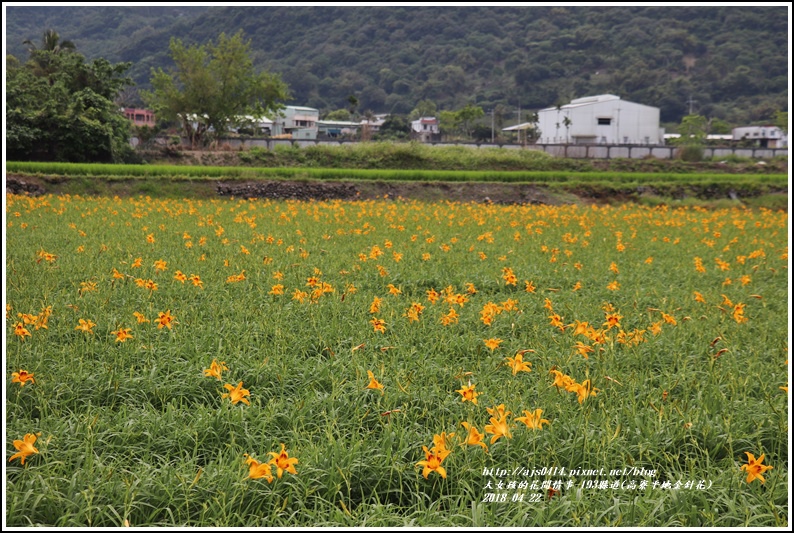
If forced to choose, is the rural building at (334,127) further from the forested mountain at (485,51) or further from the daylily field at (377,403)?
the daylily field at (377,403)

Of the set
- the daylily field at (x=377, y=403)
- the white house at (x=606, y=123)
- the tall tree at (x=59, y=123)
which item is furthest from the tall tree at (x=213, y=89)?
the white house at (x=606, y=123)

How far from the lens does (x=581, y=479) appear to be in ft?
8.32

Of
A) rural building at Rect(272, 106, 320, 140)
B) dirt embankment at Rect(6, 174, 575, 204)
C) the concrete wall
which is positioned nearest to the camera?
dirt embankment at Rect(6, 174, 575, 204)

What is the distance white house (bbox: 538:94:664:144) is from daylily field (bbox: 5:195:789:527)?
5798 centimetres

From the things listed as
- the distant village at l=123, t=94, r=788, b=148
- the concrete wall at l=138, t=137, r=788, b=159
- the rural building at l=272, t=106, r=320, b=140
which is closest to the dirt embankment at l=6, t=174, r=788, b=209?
the concrete wall at l=138, t=137, r=788, b=159

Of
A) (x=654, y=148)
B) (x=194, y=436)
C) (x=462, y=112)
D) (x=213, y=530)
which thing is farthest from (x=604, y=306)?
(x=462, y=112)

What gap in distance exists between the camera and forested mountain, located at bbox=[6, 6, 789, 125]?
83375 mm

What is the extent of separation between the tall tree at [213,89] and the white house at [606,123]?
3309 cm

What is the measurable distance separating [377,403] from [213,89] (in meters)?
36.5

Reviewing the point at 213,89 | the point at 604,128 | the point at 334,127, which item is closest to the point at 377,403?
A: the point at 213,89

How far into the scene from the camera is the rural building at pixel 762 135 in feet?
203

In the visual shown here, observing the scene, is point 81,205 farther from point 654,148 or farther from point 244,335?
point 654,148

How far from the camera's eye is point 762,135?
66000mm

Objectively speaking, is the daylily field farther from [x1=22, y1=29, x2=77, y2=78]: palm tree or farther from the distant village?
the distant village
